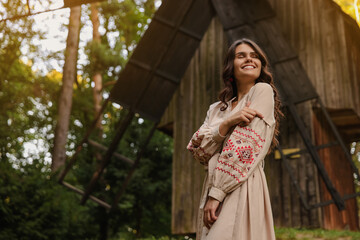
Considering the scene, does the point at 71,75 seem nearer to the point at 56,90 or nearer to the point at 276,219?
the point at 56,90

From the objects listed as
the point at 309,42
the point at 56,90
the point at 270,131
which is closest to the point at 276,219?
the point at 309,42

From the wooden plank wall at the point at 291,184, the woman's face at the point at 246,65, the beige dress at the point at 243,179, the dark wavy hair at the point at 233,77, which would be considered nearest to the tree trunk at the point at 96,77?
the wooden plank wall at the point at 291,184

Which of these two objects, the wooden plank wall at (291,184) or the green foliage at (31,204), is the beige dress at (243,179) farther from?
the wooden plank wall at (291,184)

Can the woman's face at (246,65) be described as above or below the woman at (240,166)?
above

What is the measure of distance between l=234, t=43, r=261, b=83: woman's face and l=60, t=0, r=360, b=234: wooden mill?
7.09 meters

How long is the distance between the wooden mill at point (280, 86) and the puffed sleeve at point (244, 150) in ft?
23.8

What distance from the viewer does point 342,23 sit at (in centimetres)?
1102

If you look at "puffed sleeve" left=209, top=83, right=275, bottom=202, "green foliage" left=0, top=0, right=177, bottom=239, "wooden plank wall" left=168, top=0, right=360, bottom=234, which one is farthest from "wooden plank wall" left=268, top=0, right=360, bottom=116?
"puffed sleeve" left=209, top=83, right=275, bottom=202

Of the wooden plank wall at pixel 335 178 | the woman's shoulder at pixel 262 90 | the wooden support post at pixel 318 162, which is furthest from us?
the wooden plank wall at pixel 335 178

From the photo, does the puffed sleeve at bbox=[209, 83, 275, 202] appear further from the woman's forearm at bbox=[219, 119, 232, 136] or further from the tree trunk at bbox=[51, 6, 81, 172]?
the tree trunk at bbox=[51, 6, 81, 172]

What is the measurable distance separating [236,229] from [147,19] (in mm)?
21903

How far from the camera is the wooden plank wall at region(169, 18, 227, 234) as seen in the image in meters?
11.9

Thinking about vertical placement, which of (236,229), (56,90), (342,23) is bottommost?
(236,229)

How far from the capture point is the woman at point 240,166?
254 cm
